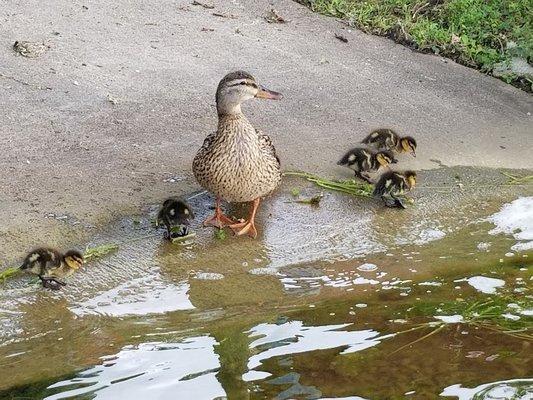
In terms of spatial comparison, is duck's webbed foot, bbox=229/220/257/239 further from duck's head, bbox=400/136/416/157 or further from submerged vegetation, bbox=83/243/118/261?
duck's head, bbox=400/136/416/157

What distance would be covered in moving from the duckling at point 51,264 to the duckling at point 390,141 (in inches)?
89.2

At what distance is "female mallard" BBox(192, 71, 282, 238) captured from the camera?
550 centimetres

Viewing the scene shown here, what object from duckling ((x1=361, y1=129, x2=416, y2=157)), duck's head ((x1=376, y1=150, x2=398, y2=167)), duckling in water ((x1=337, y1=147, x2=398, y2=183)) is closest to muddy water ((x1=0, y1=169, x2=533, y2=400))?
duckling in water ((x1=337, y1=147, x2=398, y2=183))

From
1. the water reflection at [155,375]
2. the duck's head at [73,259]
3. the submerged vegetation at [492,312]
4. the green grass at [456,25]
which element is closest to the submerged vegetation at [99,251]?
the duck's head at [73,259]

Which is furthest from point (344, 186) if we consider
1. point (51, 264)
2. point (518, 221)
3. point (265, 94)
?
point (51, 264)

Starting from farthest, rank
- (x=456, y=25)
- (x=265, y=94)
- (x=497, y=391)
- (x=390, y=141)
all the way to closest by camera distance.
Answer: (x=456, y=25), (x=390, y=141), (x=265, y=94), (x=497, y=391)

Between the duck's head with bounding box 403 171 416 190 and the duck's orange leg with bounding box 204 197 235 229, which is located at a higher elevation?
the duck's head with bounding box 403 171 416 190

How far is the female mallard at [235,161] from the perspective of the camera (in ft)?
18.1

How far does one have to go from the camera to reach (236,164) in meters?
5.54

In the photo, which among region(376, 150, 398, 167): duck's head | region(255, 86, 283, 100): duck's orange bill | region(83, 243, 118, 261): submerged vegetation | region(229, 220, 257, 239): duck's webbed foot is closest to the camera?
region(83, 243, 118, 261): submerged vegetation

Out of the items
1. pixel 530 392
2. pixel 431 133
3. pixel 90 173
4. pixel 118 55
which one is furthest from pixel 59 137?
pixel 530 392

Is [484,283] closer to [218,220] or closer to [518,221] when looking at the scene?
[518,221]

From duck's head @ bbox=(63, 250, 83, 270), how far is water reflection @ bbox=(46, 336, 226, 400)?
27.4 inches

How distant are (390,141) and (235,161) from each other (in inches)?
46.7
